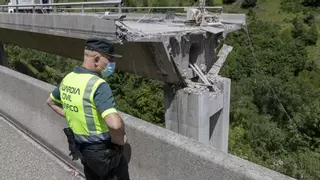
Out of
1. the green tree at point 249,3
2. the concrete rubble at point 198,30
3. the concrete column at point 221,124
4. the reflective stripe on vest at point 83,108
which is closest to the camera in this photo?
the reflective stripe on vest at point 83,108

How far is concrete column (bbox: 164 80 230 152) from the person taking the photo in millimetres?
12133

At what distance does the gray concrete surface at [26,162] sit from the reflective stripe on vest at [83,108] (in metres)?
1.65

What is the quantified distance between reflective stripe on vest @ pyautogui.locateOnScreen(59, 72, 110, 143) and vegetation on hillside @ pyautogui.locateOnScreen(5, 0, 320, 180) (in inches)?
700

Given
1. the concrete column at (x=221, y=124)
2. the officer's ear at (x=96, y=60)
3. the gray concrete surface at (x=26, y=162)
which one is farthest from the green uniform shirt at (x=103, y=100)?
the concrete column at (x=221, y=124)

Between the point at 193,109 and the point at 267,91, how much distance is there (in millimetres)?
29211

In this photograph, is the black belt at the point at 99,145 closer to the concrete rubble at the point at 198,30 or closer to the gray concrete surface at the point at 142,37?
the gray concrete surface at the point at 142,37

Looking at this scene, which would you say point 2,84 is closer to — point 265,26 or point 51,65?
point 51,65

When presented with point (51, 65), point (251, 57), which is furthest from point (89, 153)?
point (251, 57)

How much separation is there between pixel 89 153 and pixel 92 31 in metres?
9.20

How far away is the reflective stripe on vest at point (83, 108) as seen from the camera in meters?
2.51

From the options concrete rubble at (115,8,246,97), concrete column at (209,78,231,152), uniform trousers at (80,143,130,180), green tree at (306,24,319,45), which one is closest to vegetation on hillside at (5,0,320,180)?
green tree at (306,24,319,45)

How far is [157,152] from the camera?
10.5 feet

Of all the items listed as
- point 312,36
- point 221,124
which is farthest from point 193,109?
point 312,36

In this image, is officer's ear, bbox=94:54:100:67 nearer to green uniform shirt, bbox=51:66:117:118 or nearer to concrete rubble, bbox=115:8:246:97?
green uniform shirt, bbox=51:66:117:118
